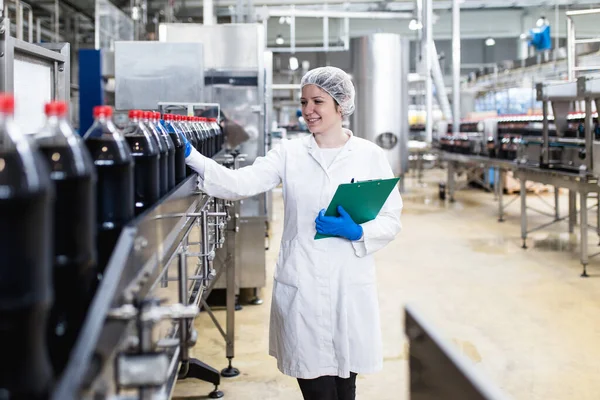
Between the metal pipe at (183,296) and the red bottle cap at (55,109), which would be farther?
the metal pipe at (183,296)

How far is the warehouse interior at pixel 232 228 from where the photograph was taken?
76cm

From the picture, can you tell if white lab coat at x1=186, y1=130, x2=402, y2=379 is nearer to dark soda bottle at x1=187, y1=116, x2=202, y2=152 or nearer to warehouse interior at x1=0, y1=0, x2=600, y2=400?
warehouse interior at x1=0, y1=0, x2=600, y2=400

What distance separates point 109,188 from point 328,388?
3.91 feet

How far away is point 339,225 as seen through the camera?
1.88m

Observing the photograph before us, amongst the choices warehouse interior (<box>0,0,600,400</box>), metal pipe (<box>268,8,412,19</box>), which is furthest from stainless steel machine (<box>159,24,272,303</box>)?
metal pipe (<box>268,8,412,19</box>)

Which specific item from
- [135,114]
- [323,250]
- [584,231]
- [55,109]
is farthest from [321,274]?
[584,231]

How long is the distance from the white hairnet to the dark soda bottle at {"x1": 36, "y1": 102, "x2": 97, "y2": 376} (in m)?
1.25

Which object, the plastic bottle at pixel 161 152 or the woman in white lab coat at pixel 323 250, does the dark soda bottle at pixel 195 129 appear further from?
the plastic bottle at pixel 161 152

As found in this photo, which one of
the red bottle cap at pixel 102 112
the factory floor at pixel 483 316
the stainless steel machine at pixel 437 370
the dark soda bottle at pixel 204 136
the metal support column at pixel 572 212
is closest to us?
the stainless steel machine at pixel 437 370

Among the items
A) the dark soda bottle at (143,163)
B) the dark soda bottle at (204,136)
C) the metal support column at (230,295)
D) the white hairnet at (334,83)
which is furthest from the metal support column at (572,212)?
the dark soda bottle at (143,163)

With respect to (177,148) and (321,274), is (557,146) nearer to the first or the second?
(321,274)

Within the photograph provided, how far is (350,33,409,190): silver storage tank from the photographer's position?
894 centimetres

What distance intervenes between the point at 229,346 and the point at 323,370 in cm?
116

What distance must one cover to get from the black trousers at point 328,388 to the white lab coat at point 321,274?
0.18ft
